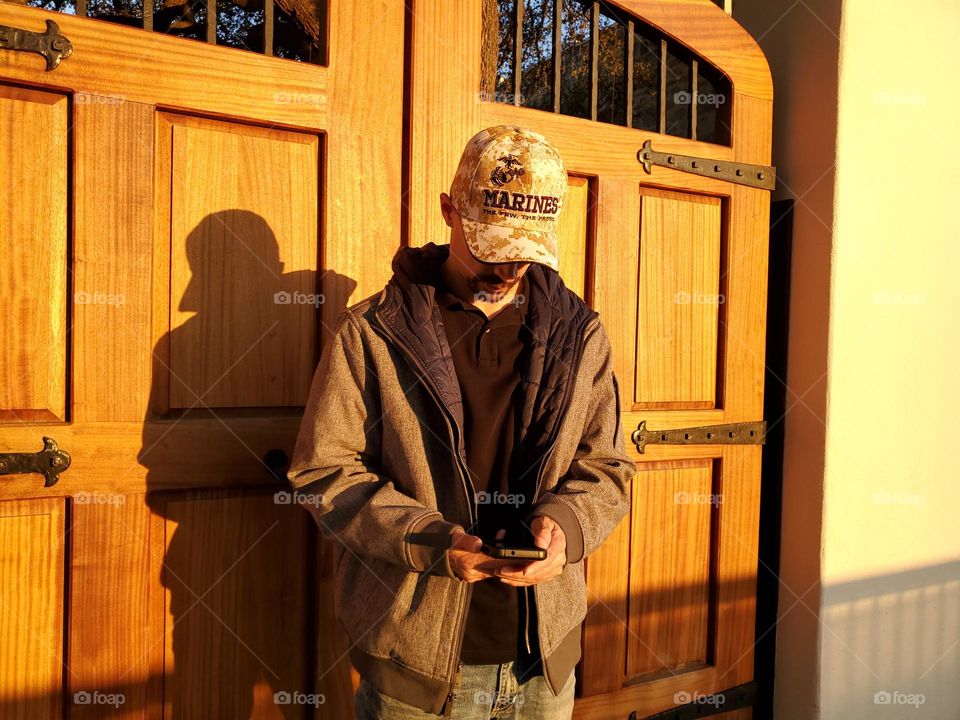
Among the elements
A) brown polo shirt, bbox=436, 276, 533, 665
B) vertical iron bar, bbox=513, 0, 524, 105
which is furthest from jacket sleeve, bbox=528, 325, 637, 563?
vertical iron bar, bbox=513, 0, 524, 105

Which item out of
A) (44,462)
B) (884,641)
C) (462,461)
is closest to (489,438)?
(462,461)

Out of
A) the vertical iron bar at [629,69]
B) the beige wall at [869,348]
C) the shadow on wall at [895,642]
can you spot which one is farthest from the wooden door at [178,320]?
the shadow on wall at [895,642]

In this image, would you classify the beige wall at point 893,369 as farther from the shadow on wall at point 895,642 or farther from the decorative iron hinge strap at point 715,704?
the decorative iron hinge strap at point 715,704

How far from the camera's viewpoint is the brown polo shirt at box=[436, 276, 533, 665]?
1.62 metres

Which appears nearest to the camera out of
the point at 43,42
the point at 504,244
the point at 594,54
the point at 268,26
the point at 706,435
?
the point at 504,244

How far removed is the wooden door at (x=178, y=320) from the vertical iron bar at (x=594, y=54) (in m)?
0.72

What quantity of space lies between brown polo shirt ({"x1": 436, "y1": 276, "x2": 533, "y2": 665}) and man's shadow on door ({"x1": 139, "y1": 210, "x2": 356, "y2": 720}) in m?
0.53

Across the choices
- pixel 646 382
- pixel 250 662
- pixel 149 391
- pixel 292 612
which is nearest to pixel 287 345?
pixel 149 391

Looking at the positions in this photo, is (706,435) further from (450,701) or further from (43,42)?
(43,42)

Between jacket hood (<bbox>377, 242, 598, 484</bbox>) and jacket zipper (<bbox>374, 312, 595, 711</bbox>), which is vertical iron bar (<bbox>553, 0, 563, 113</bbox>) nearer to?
jacket hood (<bbox>377, 242, 598, 484</bbox>)

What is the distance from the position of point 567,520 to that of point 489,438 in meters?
0.24

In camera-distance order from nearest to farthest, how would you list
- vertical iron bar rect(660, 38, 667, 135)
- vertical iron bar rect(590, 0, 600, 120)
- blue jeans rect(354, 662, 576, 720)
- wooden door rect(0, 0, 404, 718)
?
1. blue jeans rect(354, 662, 576, 720)
2. wooden door rect(0, 0, 404, 718)
3. vertical iron bar rect(590, 0, 600, 120)
4. vertical iron bar rect(660, 38, 667, 135)

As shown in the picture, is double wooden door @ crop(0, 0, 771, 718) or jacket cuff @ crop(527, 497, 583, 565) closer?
jacket cuff @ crop(527, 497, 583, 565)

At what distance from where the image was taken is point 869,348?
110 inches
